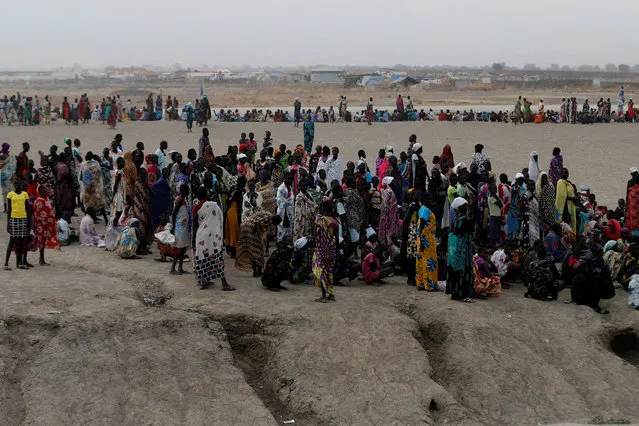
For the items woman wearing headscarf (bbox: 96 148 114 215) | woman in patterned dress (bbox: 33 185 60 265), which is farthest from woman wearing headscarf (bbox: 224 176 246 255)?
woman wearing headscarf (bbox: 96 148 114 215)

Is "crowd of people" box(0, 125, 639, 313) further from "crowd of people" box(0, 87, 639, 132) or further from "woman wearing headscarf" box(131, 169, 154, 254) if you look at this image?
"crowd of people" box(0, 87, 639, 132)

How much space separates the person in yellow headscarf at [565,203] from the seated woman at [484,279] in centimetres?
240

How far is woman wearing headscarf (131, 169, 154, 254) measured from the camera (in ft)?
41.3

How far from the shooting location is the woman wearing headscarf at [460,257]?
10.4 meters

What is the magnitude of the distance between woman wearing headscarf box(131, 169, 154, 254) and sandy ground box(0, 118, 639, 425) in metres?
1.08

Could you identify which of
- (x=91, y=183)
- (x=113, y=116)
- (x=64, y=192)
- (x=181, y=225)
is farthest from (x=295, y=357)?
(x=113, y=116)

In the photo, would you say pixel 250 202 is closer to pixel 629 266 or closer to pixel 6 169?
pixel 629 266

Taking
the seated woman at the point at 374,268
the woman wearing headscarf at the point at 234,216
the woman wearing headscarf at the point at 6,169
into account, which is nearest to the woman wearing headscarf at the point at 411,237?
the seated woman at the point at 374,268

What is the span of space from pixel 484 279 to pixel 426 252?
873 mm

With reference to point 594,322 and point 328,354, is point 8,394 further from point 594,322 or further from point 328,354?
point 594,322

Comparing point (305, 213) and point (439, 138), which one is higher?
point (305, 213)

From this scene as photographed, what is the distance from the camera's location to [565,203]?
1298 centimetres

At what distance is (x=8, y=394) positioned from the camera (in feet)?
27.3

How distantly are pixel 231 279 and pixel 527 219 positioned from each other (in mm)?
4632
